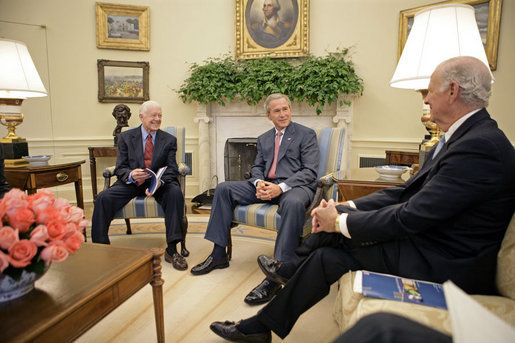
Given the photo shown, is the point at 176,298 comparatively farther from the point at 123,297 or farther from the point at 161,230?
the point at 161,230

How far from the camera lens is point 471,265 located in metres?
1.29

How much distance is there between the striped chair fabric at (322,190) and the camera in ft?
8.30

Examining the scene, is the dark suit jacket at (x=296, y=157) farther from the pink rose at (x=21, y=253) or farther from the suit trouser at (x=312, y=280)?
the pink rose at (x=21, y=253)

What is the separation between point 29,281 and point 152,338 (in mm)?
823

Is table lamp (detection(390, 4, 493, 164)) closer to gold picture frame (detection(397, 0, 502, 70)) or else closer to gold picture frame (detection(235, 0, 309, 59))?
gold picture frame (detection(397, 0, 502, 70))

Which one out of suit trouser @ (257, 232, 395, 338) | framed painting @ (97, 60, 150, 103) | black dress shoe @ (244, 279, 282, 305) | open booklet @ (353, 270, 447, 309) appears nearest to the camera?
open booklet @ (353, 270, 447, 309)

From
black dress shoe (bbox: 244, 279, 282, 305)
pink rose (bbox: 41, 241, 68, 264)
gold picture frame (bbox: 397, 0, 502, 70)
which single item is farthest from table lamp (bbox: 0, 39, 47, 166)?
gold picture frame (bbox: 397, 0, 502, 70)

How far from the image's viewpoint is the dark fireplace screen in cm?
517

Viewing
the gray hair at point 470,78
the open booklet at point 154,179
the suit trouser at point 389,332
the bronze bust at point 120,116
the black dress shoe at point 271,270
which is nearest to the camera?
the suit trouser at point 389,332

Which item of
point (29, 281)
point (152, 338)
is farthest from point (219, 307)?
point (29, 281)

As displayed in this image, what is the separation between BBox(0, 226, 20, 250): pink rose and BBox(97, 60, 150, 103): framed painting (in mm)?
4419

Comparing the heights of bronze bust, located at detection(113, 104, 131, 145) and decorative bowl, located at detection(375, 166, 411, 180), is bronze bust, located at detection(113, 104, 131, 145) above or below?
above

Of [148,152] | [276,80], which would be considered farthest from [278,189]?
[276,80]

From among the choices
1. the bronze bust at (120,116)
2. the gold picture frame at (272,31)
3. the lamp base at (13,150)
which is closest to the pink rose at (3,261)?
the lamp base at (13,150)
